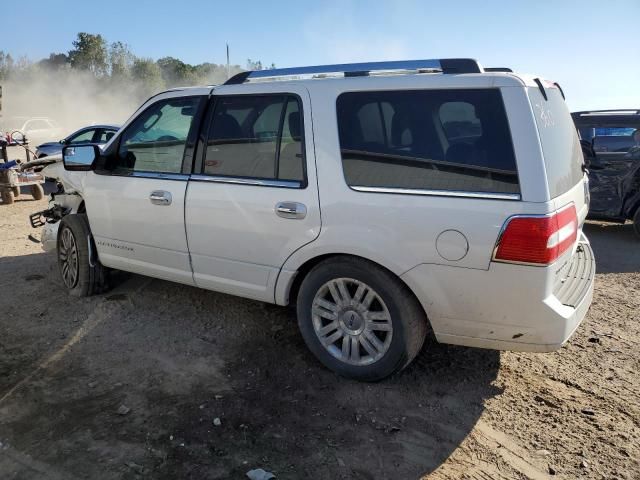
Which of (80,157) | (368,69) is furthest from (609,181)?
(80,157)

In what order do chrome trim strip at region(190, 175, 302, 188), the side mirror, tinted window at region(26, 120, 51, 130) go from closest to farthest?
chrome trim strip at region(190, 175, 302, 188)
the side mirror
tinted window at region(26, 120, 51, 130)

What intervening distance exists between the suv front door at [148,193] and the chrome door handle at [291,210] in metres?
0.88

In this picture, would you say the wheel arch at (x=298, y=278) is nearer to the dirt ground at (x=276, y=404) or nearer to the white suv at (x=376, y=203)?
the white suv at (x=376, y=203)

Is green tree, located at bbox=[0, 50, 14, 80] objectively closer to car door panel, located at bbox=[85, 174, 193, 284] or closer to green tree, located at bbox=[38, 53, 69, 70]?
green tree, located at bbox=[38, 53, 69, 70]

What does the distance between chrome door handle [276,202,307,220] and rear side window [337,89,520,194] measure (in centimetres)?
36

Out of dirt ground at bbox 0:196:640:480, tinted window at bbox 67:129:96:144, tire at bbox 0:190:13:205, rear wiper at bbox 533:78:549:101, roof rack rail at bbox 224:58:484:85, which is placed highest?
roof rack rail at bbox 224:58:484:85

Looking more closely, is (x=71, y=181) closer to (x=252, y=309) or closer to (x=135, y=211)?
(x=135, y=211)

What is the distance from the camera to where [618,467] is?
8.58 ft

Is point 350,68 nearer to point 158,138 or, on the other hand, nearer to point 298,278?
point 298,278

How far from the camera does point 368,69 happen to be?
3.28m

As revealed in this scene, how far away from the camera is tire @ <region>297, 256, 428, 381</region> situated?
3102 mm

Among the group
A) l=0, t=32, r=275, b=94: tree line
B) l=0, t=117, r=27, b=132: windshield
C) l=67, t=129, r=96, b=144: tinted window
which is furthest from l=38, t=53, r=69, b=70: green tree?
l=67, t=129, r=96, b=144: tinted window

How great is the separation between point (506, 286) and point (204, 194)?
6.99 feet

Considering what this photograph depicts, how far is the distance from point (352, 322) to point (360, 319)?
0.06 meters
